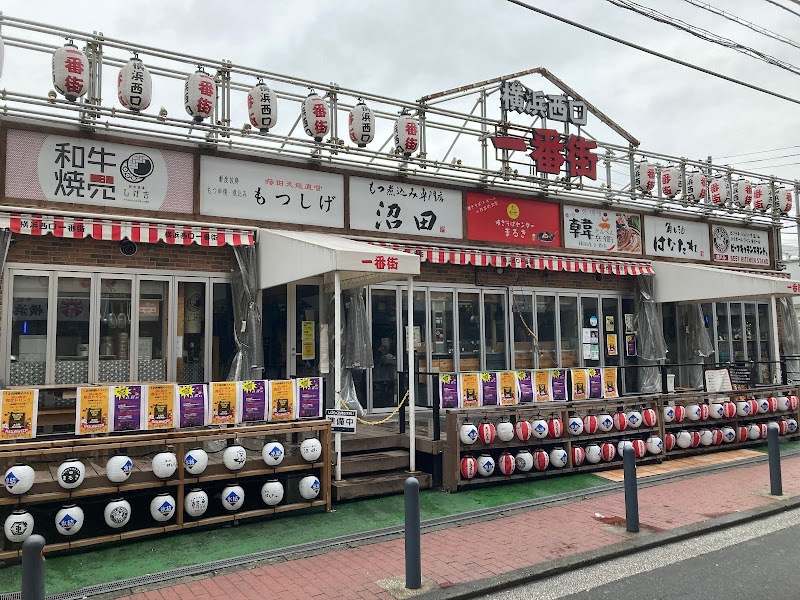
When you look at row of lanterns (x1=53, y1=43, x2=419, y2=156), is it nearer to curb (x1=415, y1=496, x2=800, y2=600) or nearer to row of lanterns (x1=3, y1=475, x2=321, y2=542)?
row of lanterns (x1=3, y1=475, x2=321, y2=542)

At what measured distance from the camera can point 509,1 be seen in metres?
8.41

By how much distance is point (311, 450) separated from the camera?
7703mm

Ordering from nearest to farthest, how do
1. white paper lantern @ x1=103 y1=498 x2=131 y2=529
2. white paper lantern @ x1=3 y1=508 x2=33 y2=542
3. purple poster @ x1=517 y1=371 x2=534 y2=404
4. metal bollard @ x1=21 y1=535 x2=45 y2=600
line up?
metal bollard @ x1=21 y1=535 x2=45 y2=600, white paper lantern @ x1=3 y1=508 x2=33 y2=542, white paper lantern @ x1=103 y1=498 x2=131 y2=529, purple poster @ x1=517 y1=371 x2=534 y2=404

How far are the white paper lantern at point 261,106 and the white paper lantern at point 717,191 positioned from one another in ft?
39.8

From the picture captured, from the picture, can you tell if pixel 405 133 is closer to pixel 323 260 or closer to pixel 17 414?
pixel 323 260

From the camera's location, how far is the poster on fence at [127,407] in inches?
276

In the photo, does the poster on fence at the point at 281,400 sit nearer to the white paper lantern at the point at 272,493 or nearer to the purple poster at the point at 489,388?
the white paper lantern at the point at 272,493

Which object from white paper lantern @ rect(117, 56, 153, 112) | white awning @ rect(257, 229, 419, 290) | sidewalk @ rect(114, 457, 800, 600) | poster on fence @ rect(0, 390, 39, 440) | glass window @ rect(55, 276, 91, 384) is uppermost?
white paper lantern @ rect(117, 56, 153, 112)

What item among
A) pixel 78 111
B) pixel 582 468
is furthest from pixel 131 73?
pixel 582 468

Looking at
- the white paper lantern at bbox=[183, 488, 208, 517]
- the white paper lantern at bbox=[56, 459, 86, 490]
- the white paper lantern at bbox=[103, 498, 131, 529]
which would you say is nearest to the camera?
the white paper lantern at bbox=[56, 459, 86, 490]

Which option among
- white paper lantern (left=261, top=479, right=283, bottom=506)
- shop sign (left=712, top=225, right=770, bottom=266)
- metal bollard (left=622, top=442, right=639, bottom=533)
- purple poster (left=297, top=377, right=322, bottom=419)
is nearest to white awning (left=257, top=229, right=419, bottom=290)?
purple poster (left=297, top=377, right=322, bottom=419)

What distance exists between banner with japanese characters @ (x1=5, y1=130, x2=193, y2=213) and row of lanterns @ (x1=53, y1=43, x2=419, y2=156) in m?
0.70

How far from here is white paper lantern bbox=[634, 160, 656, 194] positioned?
49.7ft

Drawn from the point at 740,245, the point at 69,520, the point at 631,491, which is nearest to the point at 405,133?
the point at 631,491
